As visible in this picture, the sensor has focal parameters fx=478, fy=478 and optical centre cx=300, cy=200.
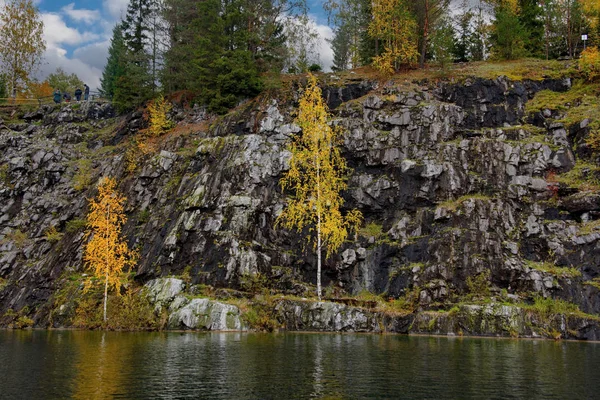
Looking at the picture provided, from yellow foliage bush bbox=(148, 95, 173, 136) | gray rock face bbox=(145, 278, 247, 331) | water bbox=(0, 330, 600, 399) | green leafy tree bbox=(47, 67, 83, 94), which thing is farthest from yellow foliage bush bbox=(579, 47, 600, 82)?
green leafy tree bbox=(47, 67, 83, 94)

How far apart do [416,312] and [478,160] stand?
47.0 feet

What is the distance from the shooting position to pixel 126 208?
4206 centimetres

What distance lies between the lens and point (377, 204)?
38.1 meters

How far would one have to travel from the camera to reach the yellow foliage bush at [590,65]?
43094 millimetres

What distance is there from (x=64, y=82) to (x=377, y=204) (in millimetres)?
81172

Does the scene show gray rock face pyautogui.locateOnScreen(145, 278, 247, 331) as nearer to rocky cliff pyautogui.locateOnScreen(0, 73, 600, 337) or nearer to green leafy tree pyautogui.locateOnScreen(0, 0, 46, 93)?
rocky cliff pyautogui.locateOnScreen(0, 73, 600, 337)

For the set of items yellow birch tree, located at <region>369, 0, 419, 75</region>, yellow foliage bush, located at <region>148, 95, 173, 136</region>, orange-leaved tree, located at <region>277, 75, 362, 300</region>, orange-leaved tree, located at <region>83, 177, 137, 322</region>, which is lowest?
orange-leaved tree, located at <region>83, 177, 137, 322</region>

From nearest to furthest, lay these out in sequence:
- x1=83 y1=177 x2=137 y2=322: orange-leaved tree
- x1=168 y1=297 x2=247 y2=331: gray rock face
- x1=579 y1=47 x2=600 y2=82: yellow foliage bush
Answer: x1=168 y1=297 x2=247 y2=331: gray rock face → x1=83 y1=177 x2=137 y2=322: orange-leaved tree → x1=579 y1=47 x2=600 y2=82: yellow foliage bush

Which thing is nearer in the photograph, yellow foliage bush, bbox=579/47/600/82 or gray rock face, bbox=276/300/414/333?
gray rock face, bbox=276/300/414/333

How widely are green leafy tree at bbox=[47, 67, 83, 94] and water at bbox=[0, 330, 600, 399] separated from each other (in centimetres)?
7735

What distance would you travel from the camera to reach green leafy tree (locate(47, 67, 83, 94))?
91.2 meters

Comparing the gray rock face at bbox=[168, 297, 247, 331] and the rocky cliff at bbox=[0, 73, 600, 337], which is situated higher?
the rocky cliff at bbox=[0, 73, 600, 337]

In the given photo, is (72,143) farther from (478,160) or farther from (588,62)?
(588,62)

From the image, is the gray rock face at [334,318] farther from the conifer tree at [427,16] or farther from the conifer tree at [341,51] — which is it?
the conifer tree at [341,51]
